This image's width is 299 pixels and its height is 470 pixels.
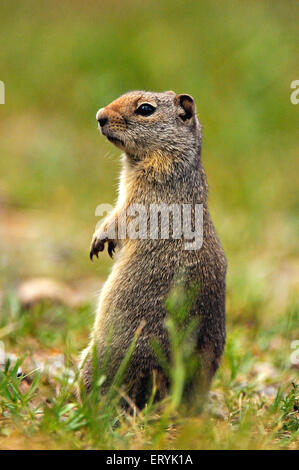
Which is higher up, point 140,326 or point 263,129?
point 263,129

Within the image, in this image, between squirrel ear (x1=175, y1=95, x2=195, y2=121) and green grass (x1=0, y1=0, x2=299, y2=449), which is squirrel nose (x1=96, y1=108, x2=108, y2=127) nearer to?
squirrel ear (x1=175, y1=95, x2=195, y2=121)

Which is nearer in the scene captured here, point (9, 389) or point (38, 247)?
point (9, 389)

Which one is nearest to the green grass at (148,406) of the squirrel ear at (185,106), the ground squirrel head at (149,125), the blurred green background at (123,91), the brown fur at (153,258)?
the brown fur at (153,258)

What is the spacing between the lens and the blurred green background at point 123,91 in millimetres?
8109

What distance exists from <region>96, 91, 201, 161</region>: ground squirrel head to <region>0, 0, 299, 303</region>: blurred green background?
231cm

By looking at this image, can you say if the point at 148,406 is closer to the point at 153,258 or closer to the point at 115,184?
the point at 153,258

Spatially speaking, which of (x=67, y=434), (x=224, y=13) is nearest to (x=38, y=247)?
(x=67, y=434)

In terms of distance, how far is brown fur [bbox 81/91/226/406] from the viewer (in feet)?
13.3

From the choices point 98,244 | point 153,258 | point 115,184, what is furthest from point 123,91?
point 153,258

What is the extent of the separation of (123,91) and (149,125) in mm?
5823
